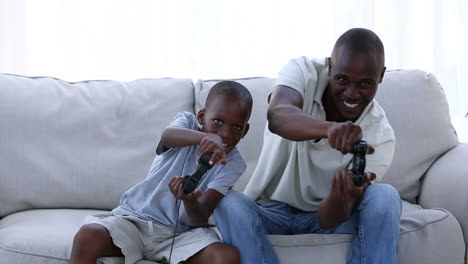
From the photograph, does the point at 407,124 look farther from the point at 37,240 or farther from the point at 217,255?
the point at 37,240

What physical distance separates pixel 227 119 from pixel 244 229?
31cm

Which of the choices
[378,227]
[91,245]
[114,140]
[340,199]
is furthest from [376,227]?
[114,140]

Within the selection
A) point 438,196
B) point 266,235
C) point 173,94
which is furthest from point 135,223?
point 438,196

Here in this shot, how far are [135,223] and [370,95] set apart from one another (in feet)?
2.34

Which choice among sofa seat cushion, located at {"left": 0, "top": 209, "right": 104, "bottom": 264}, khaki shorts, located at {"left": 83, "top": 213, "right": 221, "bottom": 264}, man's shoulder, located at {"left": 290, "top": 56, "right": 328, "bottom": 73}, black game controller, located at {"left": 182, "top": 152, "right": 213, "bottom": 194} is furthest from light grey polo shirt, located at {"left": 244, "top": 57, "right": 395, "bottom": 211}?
sofa seat cushion, located at {"left": 0, "top": 209, "right": 104, "bottom": 264}

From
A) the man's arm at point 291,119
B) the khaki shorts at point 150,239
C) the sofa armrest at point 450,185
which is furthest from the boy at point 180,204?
the sofa armrest at point 450,185

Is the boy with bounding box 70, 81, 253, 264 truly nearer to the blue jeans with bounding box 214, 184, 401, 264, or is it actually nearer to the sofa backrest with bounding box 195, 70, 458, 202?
the blue jeans with bounding box 214, 184, 401, 264

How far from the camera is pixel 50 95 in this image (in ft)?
7.77

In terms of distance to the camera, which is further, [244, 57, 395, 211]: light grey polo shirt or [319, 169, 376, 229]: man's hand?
[244, 57, 395, 211]: light grey polo shirt

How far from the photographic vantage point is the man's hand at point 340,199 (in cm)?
168

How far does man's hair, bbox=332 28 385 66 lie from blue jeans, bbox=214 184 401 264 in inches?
14.5

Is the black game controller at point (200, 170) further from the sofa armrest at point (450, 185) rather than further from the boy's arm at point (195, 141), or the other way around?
the sofa armrest at point (450, 185)

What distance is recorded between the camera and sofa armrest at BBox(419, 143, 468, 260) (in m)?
2.05

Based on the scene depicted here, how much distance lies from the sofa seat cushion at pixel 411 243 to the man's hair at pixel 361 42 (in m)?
0.47
